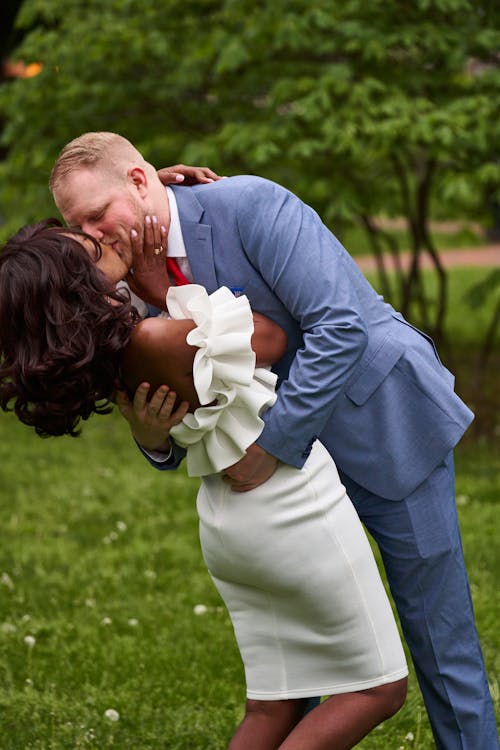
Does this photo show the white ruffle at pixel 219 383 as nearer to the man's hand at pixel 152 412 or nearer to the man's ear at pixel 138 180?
the man's hand at pixel 152 412

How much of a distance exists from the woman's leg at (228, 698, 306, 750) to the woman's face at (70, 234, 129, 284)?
1.10 meters

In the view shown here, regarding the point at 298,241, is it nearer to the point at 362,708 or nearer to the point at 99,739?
the point at 362,708

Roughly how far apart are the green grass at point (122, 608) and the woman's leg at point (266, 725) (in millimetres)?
1186

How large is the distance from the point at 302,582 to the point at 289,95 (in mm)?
5218

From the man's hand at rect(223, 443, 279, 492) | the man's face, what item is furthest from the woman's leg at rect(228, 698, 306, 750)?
the man's face

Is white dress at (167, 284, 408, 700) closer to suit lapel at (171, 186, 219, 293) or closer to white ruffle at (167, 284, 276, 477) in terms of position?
white ruffle at (167, 284, 276, 477)

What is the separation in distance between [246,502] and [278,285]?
506mm

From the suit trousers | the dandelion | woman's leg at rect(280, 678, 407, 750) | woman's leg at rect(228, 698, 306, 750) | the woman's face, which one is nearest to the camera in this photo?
the woman's face

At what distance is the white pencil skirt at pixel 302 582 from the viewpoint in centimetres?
274

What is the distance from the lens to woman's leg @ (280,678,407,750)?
9.03 feet

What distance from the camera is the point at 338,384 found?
272 centimetres

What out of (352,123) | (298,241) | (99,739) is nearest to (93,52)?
Answer: (352,123)

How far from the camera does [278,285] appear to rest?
273 centimetres

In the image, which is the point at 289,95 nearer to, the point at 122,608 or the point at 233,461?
the point at 122,608
